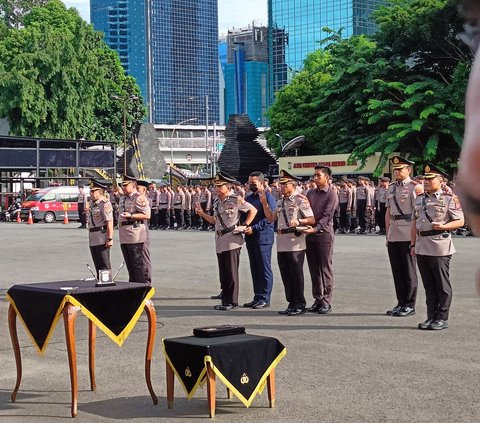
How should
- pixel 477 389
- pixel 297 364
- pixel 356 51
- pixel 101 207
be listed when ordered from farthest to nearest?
1. pixel 356 51
2. pixel 101 207
3. pixel 297 364
4. pixel 477 389

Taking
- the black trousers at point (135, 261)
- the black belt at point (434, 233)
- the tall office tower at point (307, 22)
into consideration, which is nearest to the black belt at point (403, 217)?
the black belt at point (434, 233)

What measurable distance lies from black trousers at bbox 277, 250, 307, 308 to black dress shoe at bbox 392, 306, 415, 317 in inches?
51.8

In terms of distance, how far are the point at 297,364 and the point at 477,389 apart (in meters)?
1.77

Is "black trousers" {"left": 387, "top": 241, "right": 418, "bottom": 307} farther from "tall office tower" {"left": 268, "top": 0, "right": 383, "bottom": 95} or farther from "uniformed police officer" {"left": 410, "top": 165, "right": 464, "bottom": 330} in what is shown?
"tall office tower" {"left": 268, "top": 0, "right": 383, "bottom": 95}

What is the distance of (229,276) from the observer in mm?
12438

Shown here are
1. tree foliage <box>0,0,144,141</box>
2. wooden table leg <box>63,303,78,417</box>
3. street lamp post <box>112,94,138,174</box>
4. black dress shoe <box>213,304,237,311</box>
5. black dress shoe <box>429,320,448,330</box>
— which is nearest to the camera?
wooden table leg <box>63,303,78,417</box>

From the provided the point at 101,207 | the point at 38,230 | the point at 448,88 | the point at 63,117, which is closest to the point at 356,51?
the point at 448,88

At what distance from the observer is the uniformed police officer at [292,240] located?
11875 millimetres

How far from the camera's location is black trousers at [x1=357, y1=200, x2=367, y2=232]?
3136 centimetres

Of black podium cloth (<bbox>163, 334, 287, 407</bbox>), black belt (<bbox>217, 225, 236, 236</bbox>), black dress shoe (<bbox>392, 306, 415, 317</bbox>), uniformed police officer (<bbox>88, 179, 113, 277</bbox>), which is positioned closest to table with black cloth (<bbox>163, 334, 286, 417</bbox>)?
black podium cloth (<bbox>163, 334, 287, 407</bbox>)

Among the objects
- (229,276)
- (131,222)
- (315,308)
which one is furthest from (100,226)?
(315,308)

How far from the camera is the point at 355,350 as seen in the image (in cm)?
896

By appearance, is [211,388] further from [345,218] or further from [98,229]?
[345,218]

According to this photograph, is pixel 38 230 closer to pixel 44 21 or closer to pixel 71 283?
pixel 71 283
